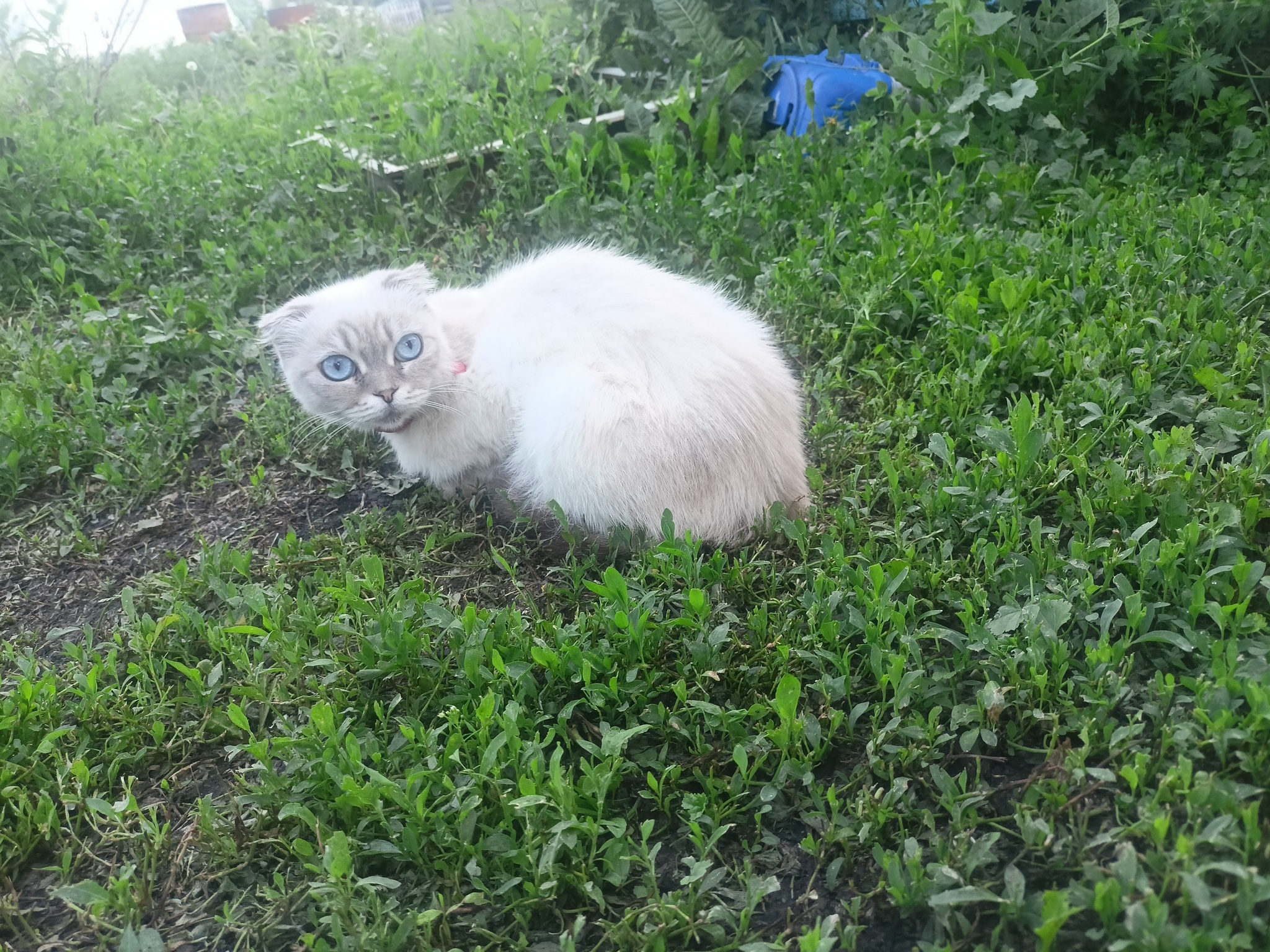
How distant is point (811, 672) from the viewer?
87.0 inches

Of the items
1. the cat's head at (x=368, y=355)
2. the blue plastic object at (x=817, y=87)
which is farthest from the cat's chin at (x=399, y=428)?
the blue plastic object at (x=817, y=87)

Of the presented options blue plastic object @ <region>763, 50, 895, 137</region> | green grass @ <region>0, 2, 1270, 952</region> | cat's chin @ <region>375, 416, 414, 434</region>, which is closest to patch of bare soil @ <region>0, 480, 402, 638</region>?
green grass @ <region>0, 2, 1270, 952</region>

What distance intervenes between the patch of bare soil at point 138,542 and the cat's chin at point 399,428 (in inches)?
10.8

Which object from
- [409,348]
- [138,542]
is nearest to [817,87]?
[409,348]

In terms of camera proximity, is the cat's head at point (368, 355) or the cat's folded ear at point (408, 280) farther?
the cat's folded ear at point (408, 280)

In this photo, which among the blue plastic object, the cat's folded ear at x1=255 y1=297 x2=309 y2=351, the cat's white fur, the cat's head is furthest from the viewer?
the blue plastic object

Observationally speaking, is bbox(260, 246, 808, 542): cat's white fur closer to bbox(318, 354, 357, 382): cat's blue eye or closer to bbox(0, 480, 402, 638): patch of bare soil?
bbox(318, 354, 357, 382): cat's blue eye

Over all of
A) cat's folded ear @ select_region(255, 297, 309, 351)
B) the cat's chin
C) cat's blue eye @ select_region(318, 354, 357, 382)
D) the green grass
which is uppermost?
cat's folded ear @ select_region(255, 297, 309, 351)

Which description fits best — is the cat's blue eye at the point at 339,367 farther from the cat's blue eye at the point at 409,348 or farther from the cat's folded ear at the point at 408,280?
the cat's folded ear at the point at 408,280

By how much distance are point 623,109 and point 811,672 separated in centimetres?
386

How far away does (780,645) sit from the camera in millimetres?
2168

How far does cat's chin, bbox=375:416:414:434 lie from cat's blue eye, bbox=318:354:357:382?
0.21 metres

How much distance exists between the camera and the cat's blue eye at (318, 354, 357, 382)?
2.94m

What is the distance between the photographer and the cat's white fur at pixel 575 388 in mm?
2510
